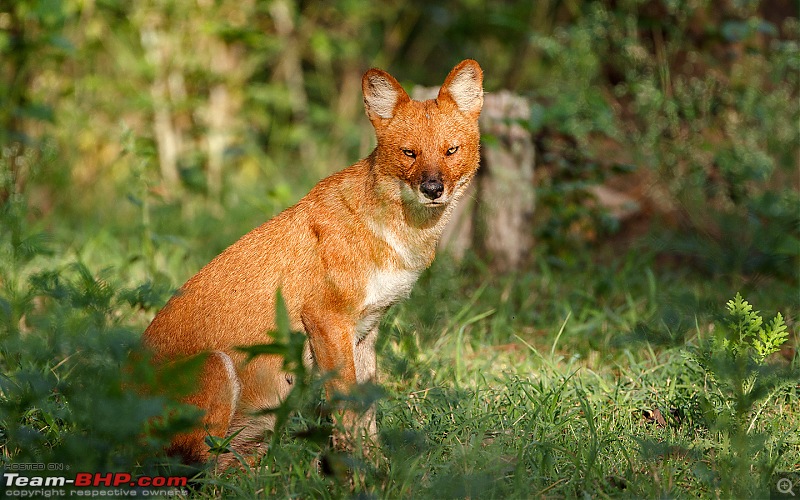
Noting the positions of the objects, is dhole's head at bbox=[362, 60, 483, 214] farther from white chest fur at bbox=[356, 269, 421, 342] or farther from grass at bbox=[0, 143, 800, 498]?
grass at bbox=[0, 143, 800, 498]

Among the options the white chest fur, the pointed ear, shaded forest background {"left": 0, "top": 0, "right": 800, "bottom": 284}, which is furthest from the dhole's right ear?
shaded forest background {"left": 0, "top": 0, "right": 800, "bottom": 284}

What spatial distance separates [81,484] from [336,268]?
Result: 5.14 feet

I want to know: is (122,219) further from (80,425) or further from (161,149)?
(80,425)

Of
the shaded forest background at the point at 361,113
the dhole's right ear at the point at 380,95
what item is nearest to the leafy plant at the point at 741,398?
the shaded forest background at the point at 361,113

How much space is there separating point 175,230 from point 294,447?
4.36 meters

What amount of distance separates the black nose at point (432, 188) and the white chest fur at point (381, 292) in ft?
1.46

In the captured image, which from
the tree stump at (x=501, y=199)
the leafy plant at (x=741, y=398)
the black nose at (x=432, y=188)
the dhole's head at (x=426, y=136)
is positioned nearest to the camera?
the leafy plant at (x=741, y=398)

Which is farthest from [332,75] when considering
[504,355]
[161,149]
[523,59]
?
[504,355]

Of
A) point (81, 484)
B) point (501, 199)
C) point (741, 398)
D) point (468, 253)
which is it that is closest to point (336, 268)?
point (81, 484)

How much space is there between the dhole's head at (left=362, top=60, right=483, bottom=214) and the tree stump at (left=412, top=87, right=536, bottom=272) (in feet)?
8.39

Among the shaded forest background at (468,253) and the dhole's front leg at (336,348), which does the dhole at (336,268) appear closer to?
the dhole's front leg at (336,348)

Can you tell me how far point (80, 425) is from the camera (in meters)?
3.88

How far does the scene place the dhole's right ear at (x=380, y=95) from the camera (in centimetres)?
460

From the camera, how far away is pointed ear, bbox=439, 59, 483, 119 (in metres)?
4.68
